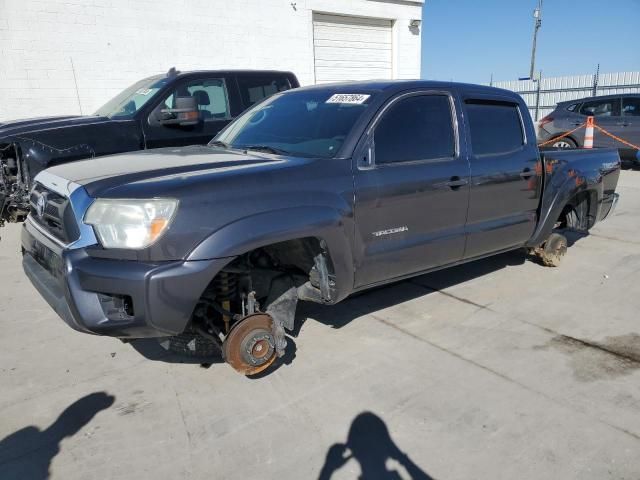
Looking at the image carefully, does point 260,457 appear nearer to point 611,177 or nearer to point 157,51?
point 611,177

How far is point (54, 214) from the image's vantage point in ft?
9.30

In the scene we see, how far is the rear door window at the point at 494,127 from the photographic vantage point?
13.0 ft

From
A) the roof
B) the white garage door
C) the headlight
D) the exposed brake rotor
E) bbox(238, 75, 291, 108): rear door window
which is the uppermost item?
the white garage door

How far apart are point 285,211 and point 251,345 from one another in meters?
0.80

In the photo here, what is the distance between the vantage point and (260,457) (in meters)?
2.46

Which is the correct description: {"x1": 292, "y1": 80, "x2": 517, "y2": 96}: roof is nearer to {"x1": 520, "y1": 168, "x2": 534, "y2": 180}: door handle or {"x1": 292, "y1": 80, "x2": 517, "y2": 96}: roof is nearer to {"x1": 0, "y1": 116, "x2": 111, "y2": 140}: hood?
{"x1": 520, "y1": 168, "x2": 534, "y2": 180}: door handle

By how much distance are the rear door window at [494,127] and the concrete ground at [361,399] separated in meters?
1.30

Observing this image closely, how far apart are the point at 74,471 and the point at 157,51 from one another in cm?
992

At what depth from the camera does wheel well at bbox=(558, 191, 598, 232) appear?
5.14 m

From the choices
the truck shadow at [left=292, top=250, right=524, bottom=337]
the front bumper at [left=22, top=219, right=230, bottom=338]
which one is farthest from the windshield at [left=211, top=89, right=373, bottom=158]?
the truck shadow at [left=292, top=250, right=524, bottom=337]

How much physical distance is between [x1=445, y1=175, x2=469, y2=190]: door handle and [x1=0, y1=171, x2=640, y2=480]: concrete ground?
105 centimetres

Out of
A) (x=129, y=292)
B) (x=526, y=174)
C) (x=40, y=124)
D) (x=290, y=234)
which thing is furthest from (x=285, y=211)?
(x=40, y=124)

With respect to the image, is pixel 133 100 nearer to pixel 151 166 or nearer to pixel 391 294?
pixel 151 166

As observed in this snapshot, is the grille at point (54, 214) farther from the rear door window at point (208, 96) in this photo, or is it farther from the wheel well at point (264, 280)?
the rear door window at point (208, 96)
